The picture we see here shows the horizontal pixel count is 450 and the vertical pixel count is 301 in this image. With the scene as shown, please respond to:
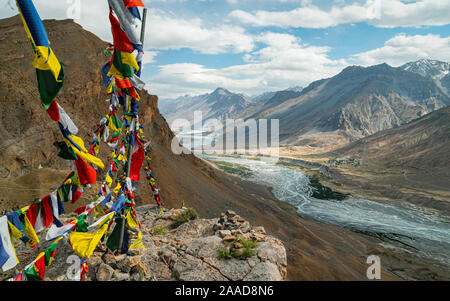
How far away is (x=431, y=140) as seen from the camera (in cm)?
6488

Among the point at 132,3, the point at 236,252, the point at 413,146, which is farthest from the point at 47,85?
the point at 413,146

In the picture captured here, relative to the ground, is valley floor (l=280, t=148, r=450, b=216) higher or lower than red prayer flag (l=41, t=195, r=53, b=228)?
lower

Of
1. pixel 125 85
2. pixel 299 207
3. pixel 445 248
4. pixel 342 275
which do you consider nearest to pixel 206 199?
pixel 342 275

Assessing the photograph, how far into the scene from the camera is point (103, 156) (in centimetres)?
1911

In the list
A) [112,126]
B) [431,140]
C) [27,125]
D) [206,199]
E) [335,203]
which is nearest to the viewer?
[112,126]

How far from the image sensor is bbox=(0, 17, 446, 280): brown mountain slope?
14141 millimetres

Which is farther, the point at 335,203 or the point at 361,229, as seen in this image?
the point at 335,203

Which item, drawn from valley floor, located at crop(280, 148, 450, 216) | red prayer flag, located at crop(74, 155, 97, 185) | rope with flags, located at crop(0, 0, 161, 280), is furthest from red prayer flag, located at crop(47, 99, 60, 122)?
valley floor, located at crop(280, 148, 450, 216)

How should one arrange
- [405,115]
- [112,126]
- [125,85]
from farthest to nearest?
[405,115], [112,126], [125,85]

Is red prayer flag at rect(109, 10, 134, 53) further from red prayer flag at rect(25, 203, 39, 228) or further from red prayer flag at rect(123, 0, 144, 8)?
red prayer flag at rect(25, 203, 39, 228)

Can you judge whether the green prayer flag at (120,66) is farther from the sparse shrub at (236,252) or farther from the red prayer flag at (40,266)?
the sparse shrub at (236,252)

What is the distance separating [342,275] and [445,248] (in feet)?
65.5

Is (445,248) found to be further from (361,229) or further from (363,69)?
(363,69)

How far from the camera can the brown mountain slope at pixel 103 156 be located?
46.4 ft
